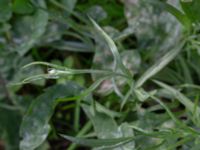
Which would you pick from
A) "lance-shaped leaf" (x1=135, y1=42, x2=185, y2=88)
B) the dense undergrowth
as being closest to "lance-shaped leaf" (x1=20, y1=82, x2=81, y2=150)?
the dense undergrowth

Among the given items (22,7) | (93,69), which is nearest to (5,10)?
(22,7)

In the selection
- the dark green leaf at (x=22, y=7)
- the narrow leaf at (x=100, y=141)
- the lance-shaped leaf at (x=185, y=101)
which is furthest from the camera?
the dark green leaf at (x=22, y=7)

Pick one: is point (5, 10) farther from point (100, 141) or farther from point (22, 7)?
point (100, 141)

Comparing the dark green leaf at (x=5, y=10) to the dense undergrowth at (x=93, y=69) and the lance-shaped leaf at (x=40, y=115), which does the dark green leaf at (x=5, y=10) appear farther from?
the lance-shaped leaf at (x=40, y=115)

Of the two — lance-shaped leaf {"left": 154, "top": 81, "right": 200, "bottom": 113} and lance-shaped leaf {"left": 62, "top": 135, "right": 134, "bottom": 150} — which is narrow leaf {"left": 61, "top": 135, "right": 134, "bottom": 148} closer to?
lance-shaped leaf {"left": 62, "top": 135, "right": 134, "bottom": 150}

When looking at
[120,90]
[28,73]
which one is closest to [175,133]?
[120,90]

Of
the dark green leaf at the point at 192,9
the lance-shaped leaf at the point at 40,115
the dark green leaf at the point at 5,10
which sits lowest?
the lance-shaped leaf at the point at 40,115

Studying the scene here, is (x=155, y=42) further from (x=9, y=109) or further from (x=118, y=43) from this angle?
(x=9, y=109)

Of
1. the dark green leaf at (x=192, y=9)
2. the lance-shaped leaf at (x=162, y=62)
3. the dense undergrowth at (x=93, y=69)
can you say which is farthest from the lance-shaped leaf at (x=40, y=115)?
the dark green leaf at (x=192, y=9)
